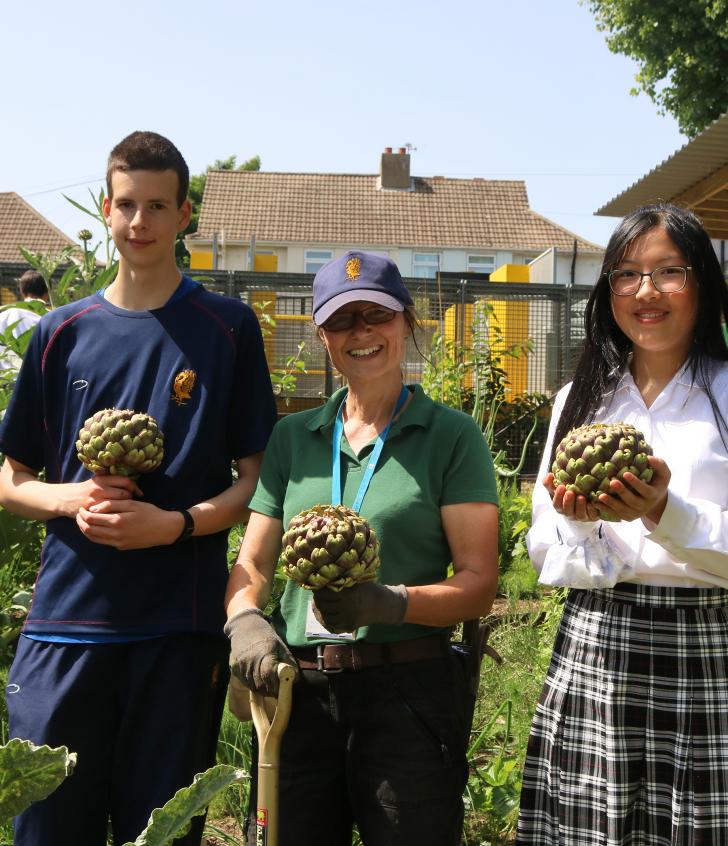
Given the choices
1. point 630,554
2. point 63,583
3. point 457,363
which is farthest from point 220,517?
point 457,363

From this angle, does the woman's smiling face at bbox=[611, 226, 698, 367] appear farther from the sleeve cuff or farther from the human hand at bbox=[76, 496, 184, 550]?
the human hand at bbox=[76, 496, 184, 550]

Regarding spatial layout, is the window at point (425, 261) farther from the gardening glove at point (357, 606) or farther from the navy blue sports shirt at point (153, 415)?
the gardening glove at point (357, 606)

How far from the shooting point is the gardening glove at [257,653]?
214cm

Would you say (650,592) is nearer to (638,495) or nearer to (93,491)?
(638,495)

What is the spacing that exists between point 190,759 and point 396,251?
3306 centimetres

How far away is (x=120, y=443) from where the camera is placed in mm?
2318

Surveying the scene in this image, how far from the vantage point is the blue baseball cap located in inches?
93.7

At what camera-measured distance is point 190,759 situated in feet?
8.02

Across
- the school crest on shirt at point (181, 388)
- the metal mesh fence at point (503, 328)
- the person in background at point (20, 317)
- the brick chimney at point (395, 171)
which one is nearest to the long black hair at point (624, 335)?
the school crest on shirt at point (181, 388)

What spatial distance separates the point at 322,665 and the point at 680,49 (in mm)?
16108

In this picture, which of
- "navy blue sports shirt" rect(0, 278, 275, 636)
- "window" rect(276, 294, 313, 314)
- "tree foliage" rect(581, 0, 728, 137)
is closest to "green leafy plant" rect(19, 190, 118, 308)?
"navy blue sports shirt" rect(0, 278, 275, 636)

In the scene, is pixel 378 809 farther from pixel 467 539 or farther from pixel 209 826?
pixel 209 826

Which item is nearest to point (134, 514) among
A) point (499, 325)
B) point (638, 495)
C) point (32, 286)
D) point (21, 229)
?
point (638, 495)

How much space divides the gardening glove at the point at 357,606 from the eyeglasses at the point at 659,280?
90 cm
